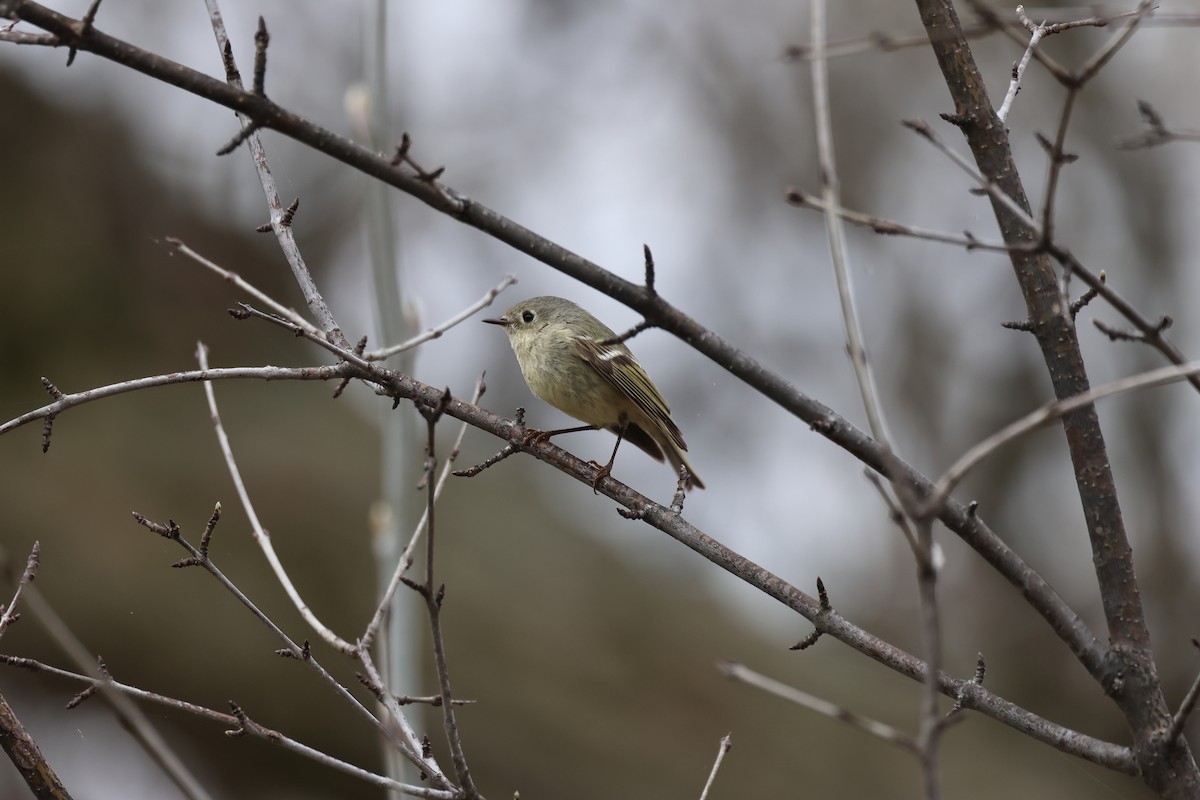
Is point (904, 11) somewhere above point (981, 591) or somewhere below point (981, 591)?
above

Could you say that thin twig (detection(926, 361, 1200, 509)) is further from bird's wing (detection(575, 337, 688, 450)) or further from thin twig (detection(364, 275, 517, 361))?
bird's wing (detection(575, 337, 688, 450))

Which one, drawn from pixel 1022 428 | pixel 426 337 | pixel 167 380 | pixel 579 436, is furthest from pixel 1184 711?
pixel 579 436

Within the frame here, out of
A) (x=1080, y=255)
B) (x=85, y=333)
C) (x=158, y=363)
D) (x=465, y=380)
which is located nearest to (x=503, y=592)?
(x=465, y=380)

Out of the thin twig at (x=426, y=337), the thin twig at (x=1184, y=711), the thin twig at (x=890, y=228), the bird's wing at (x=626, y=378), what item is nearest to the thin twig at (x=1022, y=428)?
the thin twig at (x=890, y=228)

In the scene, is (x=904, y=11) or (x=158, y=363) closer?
(x=158, y=363)

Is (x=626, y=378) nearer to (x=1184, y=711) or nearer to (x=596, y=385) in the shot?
(x=596, y=385)

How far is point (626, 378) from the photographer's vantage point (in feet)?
13.2

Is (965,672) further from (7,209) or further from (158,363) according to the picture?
(7,209)

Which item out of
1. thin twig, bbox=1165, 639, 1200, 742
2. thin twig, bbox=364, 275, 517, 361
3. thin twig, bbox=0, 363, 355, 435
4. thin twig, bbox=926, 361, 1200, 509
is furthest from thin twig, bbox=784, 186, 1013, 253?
thin twig, bbox=0, 363, 355, 435

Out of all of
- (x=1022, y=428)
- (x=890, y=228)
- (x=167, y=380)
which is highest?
(x=890, y=228)

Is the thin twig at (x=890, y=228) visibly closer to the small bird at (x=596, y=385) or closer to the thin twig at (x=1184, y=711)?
the thin twig at (x=1184, y=711)

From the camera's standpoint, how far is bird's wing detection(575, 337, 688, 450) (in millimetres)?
3996

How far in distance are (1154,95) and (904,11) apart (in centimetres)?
290

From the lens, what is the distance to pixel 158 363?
28.2 ft
